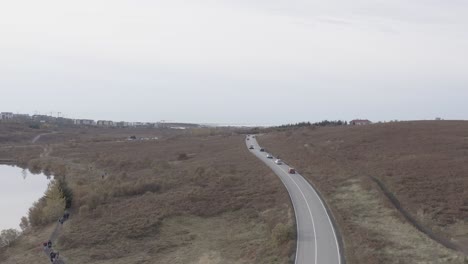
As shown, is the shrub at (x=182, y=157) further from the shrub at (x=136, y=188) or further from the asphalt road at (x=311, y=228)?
the asphalt road at (x=311, y=228)

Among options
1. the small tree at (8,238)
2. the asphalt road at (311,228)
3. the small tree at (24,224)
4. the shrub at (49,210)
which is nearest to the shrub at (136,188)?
the shrub at (49,210)

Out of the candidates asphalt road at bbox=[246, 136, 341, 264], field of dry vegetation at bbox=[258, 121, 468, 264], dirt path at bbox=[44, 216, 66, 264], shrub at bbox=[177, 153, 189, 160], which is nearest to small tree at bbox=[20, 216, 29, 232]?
dirt path at bbox=[44, 216, 66, 264]

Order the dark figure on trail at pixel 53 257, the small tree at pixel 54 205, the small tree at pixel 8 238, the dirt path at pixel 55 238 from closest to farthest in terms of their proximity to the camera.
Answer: the dark figure on trail at pixel 53 257 → the dirt path at pixel 55 238 → the small tree at pixel 8 238 → the small tree at pixel 54 205

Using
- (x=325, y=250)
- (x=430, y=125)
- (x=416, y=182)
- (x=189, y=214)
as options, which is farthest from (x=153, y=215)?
(x=430, y=125)

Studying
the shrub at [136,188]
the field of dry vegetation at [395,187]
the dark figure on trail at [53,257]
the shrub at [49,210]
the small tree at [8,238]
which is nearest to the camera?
the field of dry vegetation at [395,187]

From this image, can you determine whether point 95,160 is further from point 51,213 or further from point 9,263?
point 9,263
